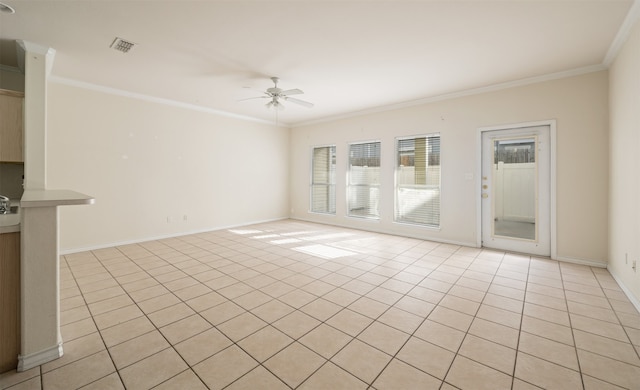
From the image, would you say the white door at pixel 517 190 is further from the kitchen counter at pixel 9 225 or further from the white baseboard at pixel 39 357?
the kitchen counter at pixel 9 225

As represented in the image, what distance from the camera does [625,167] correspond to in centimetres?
312

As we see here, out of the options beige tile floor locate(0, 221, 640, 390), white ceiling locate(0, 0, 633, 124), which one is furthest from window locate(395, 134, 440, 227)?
beige tile floor locate(0, 221, 640, 390)

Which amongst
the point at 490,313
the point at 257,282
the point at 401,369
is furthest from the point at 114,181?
the point at 490,313

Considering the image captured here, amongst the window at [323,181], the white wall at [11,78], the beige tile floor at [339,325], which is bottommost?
the beige tile floor at [339,325]

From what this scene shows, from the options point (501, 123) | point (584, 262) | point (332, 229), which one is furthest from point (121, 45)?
point (584, 262)

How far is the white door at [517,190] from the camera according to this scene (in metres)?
4.36

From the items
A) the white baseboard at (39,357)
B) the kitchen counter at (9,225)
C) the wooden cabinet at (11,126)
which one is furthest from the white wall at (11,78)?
the white baseboard at (39,357)

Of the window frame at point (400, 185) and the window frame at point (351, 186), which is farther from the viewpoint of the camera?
the window frame at point (351, 186)

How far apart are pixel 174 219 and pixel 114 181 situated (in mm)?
1315

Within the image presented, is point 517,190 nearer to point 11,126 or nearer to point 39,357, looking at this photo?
point 39,357

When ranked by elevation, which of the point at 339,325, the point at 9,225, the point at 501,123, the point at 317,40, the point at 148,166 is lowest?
the point at 339,325

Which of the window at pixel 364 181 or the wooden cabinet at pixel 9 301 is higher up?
the window at pixel 364 181

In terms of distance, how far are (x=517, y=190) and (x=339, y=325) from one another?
4.05 m

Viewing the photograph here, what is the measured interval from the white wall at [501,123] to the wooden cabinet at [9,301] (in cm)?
567
